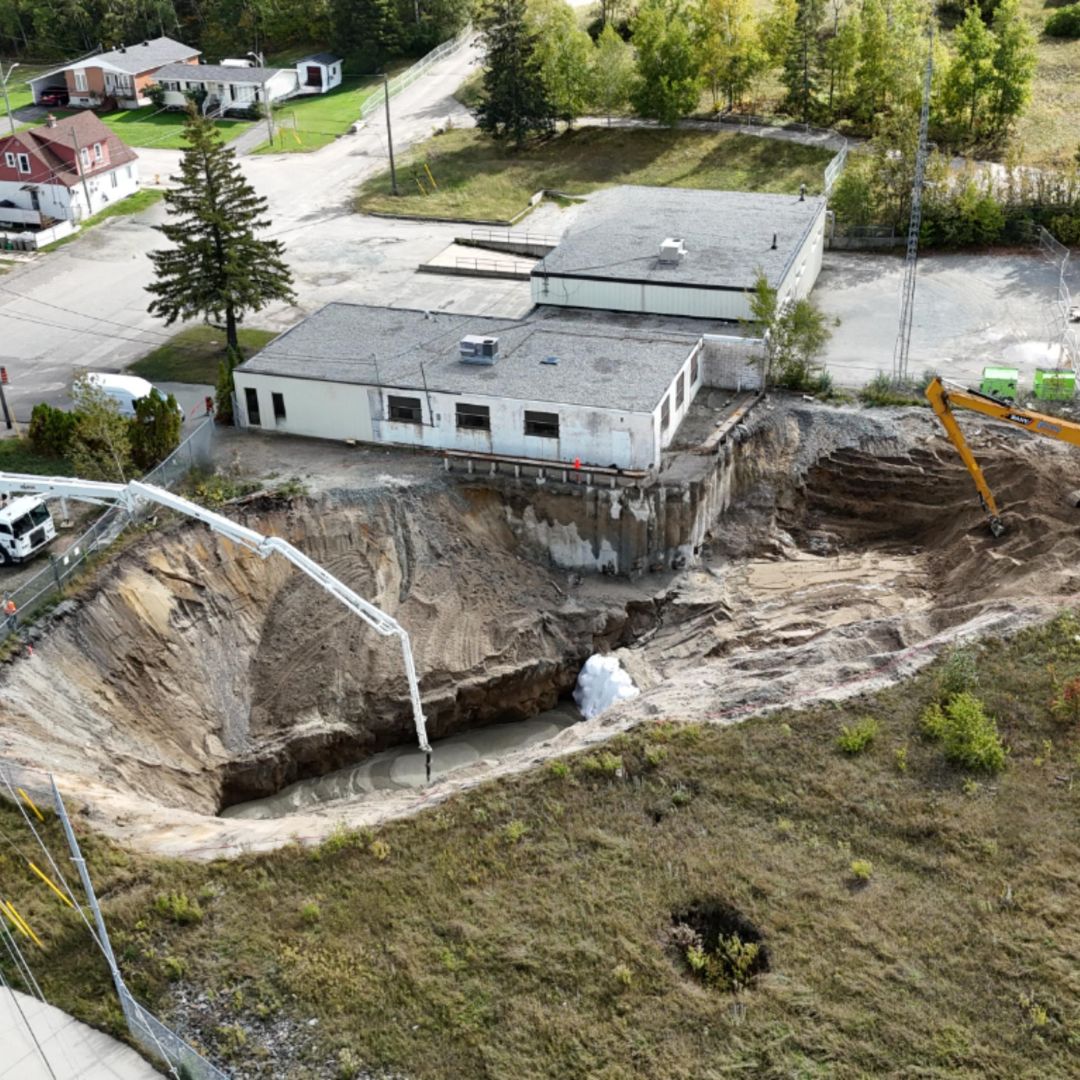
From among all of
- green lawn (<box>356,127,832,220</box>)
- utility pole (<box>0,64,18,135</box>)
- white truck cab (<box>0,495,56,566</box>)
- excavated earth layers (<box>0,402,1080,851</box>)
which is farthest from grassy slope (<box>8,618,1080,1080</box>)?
utility pole (<box>0,64,18,135</box>)

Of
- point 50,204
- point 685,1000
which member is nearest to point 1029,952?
point 685,1000

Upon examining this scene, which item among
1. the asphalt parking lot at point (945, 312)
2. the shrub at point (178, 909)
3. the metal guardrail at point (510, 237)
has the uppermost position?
the metal guardrail at point (510, 237)

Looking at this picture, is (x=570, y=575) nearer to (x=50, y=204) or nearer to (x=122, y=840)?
(x=122, y=840)

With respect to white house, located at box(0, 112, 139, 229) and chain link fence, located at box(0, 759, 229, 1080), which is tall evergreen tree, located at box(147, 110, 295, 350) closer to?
white house, located at box(0, 112, 139, 229)

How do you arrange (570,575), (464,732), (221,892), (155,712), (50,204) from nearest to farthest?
1. (221,892)
2. (155,712)
3. (464,732)
4. (570,575)
5. (50,204)

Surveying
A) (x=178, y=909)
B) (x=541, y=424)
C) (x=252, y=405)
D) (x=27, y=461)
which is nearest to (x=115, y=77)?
(x=252, y=405)

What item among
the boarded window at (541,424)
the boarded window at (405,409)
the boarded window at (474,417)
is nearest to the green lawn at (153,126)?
the boarded window at (405,409)

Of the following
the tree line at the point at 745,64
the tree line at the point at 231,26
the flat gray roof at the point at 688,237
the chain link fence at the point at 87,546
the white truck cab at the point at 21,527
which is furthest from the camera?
the tree line at the point at 231,26

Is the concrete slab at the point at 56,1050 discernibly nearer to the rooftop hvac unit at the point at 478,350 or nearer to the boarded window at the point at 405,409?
the boarded window at the point at 405,409

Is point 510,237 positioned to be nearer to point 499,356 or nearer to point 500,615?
point 499,356
